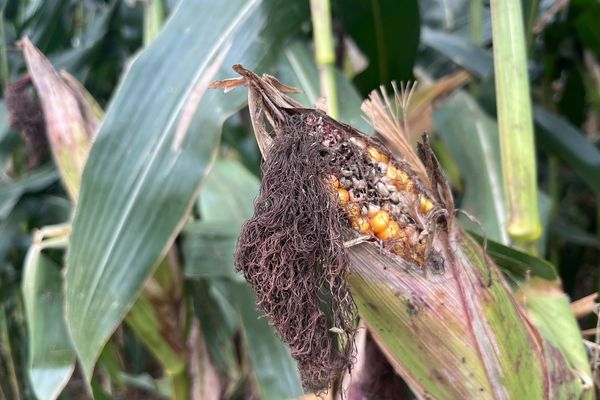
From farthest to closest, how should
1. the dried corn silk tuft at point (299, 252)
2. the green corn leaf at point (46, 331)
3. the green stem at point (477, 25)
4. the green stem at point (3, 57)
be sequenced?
the green stem at point (3, 57) → the green stem at point (477, 25) → the green corn leaf at point (46, 331) → the dried corn silk tuft at point (299, 252)

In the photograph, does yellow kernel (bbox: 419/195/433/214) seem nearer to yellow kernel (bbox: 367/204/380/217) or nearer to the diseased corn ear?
yellow kernel (bbox: 367/204/380/217)

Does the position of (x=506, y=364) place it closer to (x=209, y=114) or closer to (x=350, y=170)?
(x=350, y=170)

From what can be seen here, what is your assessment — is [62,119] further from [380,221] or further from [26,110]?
[380,221]

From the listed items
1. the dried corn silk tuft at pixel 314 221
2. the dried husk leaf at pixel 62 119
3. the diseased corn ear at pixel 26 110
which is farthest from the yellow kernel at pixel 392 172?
the diseased corn ear at pixel 26 110

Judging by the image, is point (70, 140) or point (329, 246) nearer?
point (329, 246)

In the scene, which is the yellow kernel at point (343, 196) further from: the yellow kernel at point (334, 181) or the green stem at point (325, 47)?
the green stem at point (325, 47)

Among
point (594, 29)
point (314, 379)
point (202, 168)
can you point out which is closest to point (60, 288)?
point (202, 168)
